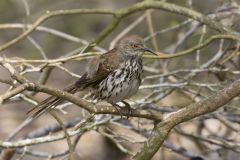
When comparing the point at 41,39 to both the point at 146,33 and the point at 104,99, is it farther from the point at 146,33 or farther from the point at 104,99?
the point at 104,99

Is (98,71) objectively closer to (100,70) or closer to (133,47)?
(100,70)

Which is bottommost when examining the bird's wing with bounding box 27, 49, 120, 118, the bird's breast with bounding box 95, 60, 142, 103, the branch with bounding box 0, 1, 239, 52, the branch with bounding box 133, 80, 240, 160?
the branch with bounding box 133, 80, 240, 160

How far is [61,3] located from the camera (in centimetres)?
1252

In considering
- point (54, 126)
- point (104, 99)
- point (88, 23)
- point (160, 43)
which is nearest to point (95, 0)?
point (88, 23)

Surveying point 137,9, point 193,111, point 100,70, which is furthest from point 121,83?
point 137,9

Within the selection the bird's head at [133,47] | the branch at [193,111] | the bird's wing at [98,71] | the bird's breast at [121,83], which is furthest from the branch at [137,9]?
the branch at [193,111]

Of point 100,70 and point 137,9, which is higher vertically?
point 137,9

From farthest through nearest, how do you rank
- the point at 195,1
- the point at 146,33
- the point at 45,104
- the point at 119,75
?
the point at 146,33, the point at 195,1, the point at 119,75, the point at 45,104

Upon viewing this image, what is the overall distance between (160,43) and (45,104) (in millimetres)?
6365

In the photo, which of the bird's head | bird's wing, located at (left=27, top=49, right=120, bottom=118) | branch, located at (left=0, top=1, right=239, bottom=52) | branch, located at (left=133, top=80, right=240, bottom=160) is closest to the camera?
branch, located at (left=133, top=80, right=240, bottom=160)

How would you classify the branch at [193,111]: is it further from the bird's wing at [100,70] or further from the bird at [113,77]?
the bird's wing at [100,70]

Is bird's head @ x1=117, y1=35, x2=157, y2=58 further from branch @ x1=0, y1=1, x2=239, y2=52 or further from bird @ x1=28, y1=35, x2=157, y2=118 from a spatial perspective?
branch @ x1=0, y1=1, x2=239, y2=52

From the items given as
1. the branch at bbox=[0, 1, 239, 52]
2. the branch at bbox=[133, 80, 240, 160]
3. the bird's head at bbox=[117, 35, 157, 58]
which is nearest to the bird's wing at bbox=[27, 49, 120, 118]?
the bird's head at bbox=[117, 35, 157, 58]

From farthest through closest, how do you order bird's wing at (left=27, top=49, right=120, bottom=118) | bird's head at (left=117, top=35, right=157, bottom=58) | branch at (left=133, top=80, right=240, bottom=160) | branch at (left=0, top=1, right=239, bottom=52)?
branch at (left=0, top=1, right=239, bottom=52)
bird's head at (left=117, top=35, right=157, bottom=58)
bird's wing at (left=27, top=49, right=120, bottom=118)
branch at (left=133, top=80, right=240, bottom=160)
